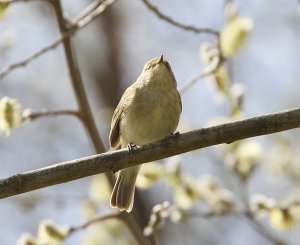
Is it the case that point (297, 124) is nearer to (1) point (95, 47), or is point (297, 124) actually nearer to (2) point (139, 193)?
(2) point (139, 193)

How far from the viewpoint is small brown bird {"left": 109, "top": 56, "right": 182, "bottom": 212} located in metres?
3.95

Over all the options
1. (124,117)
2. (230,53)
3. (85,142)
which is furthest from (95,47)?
(230,53)

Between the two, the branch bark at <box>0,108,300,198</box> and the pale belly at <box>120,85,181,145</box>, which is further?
the pale belly at <box>120,85,181,145</box>

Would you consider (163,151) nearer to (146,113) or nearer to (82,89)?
(82,89)

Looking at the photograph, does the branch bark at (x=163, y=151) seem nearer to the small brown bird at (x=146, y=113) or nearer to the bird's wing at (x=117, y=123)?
the small brown bird at (x=146, y=113)

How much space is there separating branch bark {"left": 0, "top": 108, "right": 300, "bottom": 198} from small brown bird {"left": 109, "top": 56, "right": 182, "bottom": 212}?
823 millimetres

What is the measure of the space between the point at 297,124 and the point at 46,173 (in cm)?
102

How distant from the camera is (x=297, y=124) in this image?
119 inches

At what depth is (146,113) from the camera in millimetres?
3967

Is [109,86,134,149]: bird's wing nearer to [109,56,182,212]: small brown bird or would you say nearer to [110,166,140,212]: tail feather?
[109,56,182,212]: small brown bird

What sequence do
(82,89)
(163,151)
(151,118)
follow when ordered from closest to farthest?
(163,151)
(82,89)
(151,118)

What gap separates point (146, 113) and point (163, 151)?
89 centimetres

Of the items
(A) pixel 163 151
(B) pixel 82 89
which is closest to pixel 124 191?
(B) pixel 82 89

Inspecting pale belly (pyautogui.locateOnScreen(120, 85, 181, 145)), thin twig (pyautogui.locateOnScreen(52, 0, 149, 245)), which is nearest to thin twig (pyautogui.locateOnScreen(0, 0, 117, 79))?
thin twig (pyautogui.locateOnScreen(52, 0, 149, 245))
